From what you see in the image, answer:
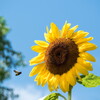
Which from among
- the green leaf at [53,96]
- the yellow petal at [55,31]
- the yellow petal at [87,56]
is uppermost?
the yellow petal at [55,31]

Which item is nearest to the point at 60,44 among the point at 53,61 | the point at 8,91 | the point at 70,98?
the point at 53,61

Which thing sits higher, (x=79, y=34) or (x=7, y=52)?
(x=7, y=52)

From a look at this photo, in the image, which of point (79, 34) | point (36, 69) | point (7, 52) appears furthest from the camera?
point (7, 52)

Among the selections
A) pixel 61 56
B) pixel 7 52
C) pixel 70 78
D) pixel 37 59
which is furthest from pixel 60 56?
pixel 7 52

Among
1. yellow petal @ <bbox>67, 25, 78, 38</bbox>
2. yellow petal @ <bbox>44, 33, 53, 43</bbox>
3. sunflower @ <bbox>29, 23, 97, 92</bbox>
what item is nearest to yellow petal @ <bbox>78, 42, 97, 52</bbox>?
sunflower @ <bbox>29, 23, 97, 92</bbox>

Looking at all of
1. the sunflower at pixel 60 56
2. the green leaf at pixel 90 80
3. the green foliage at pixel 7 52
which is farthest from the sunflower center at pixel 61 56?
the green foliage at pixel 7 52

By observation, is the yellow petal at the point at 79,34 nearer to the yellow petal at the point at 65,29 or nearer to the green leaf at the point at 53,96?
the yellow petal at the point at 65,29

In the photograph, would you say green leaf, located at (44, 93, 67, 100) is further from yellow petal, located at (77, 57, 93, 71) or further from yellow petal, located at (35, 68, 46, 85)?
yellow petal, located at (77, 57, 93, 71)

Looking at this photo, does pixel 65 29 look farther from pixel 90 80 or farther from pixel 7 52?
pixel 7 52
